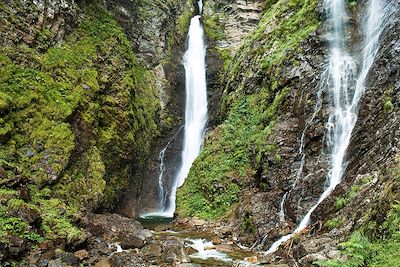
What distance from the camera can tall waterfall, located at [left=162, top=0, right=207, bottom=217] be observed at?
67.9 ft

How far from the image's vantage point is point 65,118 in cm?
1359

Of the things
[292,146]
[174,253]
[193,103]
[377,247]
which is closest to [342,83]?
[292,146]

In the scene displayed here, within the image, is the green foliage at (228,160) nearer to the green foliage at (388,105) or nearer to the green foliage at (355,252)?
the green foliage at (388,105)

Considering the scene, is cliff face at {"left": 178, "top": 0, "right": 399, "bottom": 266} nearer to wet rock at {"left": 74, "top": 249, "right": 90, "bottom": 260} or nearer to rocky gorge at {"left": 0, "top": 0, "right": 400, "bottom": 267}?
rocky gorge at {"left": 0, "top": 0, "right": 400, "bottom": 267}

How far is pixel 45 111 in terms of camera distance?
1324cm

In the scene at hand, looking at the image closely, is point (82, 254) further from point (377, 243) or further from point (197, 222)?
point (377, 243)

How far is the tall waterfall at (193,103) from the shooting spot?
2069 centimetres

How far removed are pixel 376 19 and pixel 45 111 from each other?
12.3 meters

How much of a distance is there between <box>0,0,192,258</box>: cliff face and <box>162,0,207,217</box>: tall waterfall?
205cm

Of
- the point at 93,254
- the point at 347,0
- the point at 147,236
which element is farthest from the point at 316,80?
the point at 93,254

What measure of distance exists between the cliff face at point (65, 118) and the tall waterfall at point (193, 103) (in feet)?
6.74

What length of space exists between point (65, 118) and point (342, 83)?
1011 centimetres

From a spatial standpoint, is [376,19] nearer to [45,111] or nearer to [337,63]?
[337,63]

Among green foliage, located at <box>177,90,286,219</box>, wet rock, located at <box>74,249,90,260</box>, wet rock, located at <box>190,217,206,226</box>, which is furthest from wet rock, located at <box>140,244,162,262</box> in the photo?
green foliage, located at <box>177,90,286,219</box>
